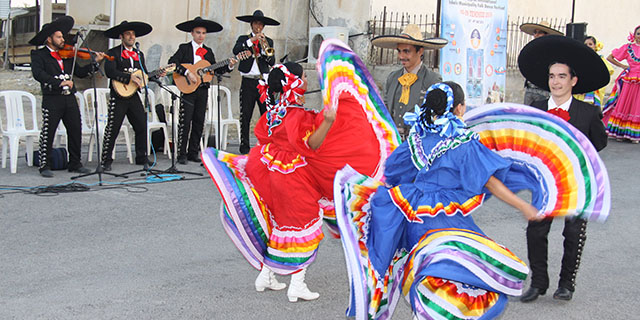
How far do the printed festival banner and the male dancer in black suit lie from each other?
20.9 feet

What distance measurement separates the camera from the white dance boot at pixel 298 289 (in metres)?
4.73

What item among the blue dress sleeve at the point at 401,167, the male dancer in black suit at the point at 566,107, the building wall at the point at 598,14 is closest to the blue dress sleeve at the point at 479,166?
the blue dress sleeve at the point at 401,167

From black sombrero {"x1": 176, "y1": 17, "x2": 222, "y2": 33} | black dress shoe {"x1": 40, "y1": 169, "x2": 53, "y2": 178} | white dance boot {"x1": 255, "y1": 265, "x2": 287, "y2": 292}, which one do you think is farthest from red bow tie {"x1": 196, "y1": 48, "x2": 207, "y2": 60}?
white dance boot {"x1": 255, "y1": 265, "x2": 287, "y2": 292}

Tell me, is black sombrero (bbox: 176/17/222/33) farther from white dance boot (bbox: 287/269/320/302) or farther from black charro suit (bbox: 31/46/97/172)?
white dance boot (bbox: 287/269/320/302)

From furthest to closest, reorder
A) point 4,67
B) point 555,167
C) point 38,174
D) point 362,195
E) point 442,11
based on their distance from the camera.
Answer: point 4,67 → point 442,11 → point 38,174 → point 362,195 → point 555,167

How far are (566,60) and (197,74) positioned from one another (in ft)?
20.4

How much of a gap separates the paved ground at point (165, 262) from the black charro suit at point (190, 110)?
5.72 feet

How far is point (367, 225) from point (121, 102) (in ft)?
20.3

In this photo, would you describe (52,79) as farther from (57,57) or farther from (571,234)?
(571,234)

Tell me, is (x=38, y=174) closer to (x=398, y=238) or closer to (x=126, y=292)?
(x=126, y=292)

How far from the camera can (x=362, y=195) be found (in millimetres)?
3889

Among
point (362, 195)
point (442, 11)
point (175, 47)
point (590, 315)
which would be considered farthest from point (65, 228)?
point (175, 47)

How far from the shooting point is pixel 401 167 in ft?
12.9

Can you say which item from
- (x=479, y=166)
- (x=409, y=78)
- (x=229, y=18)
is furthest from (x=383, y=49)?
(x=479, y=166)
